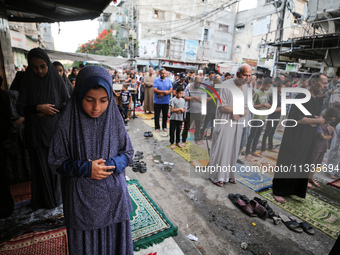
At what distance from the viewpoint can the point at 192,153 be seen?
5.05 metres

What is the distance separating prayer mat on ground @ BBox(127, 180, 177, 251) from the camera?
2.34 m

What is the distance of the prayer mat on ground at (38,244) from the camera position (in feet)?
6.77

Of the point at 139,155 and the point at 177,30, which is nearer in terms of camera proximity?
the point at 139,155

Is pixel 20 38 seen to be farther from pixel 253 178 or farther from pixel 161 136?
pixel 253 178

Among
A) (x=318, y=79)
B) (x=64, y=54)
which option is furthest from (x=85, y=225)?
(x=64, y=54)

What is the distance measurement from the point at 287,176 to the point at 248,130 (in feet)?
5.79

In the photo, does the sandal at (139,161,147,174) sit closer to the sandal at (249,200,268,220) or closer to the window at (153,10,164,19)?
the sandal at (249,200,268,220)

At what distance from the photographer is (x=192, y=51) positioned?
2158 centimetres

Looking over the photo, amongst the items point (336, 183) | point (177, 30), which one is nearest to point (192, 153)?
point (336, 183)

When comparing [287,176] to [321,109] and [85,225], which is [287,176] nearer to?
[321,109]

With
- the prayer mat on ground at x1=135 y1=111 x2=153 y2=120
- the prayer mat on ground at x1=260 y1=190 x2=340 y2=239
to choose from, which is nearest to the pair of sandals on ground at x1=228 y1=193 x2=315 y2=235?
the prayer mat on ground at x1=260 y1=190 x2=340 y2=239

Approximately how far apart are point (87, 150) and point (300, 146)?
11.0ft

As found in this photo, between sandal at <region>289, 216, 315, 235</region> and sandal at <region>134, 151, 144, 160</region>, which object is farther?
sandal at <region>134, 151, 144, 160</region>

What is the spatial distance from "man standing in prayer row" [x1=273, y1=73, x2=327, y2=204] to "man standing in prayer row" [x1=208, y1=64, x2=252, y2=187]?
0.76 m
